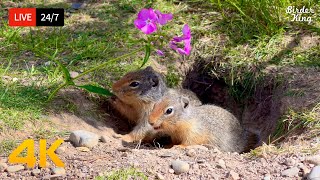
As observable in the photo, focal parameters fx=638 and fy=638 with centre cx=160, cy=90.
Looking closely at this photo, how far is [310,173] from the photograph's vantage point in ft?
16.1

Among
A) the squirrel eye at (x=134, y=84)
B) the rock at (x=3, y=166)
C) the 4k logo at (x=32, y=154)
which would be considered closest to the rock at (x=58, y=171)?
the 4k logo at (x=32, y=154)

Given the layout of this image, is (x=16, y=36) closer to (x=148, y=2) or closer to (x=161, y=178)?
(x=148, y=2)

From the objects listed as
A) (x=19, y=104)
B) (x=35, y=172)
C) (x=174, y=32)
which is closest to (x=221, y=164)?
(x=35, y=172)

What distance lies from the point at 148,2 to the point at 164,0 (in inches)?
9.2

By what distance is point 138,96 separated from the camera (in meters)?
6.72

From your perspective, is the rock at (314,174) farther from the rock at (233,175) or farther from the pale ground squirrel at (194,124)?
the pale ground squirrel at (194,124)

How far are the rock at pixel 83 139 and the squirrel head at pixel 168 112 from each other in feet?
2.17

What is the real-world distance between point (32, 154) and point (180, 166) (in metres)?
1.25

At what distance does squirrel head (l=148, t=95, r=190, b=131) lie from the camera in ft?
20.2

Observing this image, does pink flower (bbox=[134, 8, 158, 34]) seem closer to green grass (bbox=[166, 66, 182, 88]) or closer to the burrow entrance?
green grass (bbox=[166, 66, 182, 88])

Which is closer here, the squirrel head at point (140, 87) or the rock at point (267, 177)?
the rock at point (267, 177)

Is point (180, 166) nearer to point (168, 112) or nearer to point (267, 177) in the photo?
point (267, 177)

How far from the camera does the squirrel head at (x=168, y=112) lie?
6.17 m

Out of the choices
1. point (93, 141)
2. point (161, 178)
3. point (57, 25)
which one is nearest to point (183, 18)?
point (57, 25)
